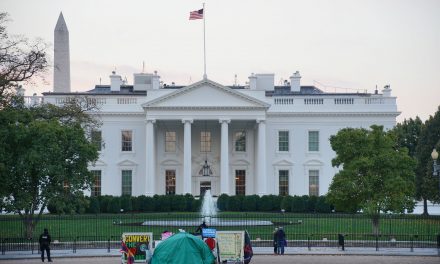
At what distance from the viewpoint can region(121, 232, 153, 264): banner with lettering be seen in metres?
27.1

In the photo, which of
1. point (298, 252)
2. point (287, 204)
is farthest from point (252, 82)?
point (298, 252)

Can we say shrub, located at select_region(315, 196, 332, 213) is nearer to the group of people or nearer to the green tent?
the group of people

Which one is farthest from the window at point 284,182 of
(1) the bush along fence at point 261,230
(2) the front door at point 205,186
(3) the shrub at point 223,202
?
(1) the bush along fence at point 261,230

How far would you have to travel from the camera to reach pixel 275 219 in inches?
2109

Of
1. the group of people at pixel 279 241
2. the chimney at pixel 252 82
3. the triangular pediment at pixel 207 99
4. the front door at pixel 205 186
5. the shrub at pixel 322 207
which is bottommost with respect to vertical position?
the group of people at pixel 279 241

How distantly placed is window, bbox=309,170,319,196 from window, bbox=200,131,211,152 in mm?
9553

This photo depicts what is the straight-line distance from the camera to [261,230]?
4631cm

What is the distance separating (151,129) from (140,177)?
579cm

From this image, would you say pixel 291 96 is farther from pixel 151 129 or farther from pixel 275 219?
pixel 275 219

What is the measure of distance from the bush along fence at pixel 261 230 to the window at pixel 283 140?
21494mm

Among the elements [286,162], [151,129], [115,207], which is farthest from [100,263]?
[286,162]

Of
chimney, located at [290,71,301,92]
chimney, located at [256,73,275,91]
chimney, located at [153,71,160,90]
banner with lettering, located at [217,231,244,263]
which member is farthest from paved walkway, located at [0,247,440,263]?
chimney, located at [290,71,301,92]

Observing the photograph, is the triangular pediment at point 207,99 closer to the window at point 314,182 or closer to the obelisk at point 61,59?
the window at point 314,182

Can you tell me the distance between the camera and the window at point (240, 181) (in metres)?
76.7
